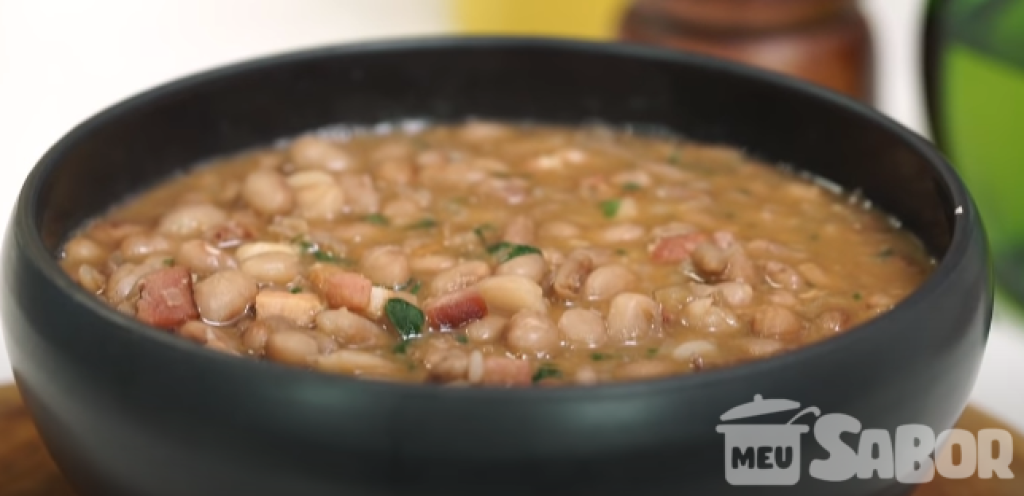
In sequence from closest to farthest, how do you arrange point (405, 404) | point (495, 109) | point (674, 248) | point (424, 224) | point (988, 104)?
point (405, 404)
point (674, 248)
point (424, 224)
point (495, 109)
point (988, 104)

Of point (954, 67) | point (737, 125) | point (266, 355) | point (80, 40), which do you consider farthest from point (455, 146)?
point (80, 40)

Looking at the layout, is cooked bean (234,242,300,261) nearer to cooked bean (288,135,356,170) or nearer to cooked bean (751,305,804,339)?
cooked bean (288,135,356,170)

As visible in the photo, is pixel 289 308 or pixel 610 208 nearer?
pixel 289 308

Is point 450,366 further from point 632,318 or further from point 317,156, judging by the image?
point 317,156

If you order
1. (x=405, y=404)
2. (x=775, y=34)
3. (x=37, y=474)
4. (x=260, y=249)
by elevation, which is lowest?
(x=37, y=474)

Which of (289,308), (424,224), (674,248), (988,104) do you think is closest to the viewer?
(289,308)

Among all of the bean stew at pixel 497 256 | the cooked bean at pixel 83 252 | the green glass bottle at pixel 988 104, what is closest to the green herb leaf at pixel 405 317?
the bean stew at pixel 497 256

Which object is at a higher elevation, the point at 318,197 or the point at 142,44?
the point at 318,197

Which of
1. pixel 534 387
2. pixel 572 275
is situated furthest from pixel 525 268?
pixel 534 387
